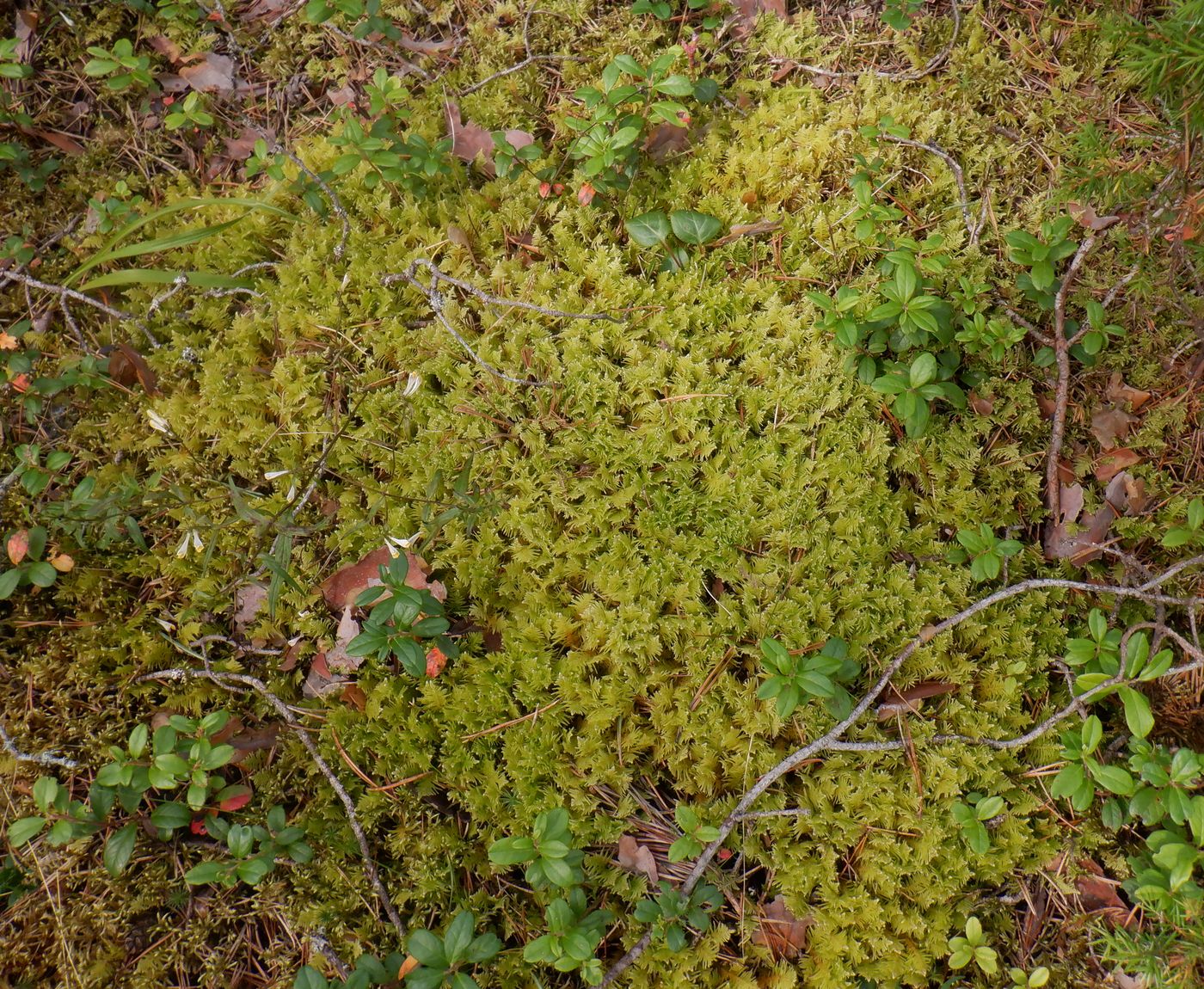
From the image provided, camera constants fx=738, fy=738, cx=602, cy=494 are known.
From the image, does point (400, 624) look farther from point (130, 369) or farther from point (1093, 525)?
point (1093, 525)

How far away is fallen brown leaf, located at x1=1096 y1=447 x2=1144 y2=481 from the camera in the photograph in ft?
9.64

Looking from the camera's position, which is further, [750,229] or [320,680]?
[750,229]

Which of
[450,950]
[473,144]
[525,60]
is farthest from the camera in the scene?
[525,60]

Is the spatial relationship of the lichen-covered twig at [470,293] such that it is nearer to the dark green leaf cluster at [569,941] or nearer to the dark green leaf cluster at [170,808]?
the dark green leaf cluster at [170,808]

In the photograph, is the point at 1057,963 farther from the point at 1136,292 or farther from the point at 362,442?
the point at 362,442

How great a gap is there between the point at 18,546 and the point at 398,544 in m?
1.50

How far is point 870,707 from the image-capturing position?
105 inches

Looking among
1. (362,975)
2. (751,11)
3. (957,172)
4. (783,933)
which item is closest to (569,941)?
(362,975)

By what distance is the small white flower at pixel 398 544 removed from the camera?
269 centimetres

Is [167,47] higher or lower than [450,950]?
higher

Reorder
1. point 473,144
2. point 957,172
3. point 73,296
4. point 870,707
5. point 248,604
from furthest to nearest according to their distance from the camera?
point 473,144 < point 73,296 < point 957,172 < point 248,604 < point 870,707

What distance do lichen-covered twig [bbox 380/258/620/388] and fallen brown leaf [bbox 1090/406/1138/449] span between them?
2.01 metres

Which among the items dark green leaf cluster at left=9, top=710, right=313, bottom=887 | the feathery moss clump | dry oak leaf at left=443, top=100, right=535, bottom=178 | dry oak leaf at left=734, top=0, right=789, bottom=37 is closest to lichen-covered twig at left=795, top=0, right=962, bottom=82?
the feathery moss clump

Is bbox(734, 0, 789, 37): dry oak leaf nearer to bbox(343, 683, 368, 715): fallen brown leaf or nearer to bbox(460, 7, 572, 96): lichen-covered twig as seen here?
bbox(460, 7, 572, 96): lichen-covered twig
